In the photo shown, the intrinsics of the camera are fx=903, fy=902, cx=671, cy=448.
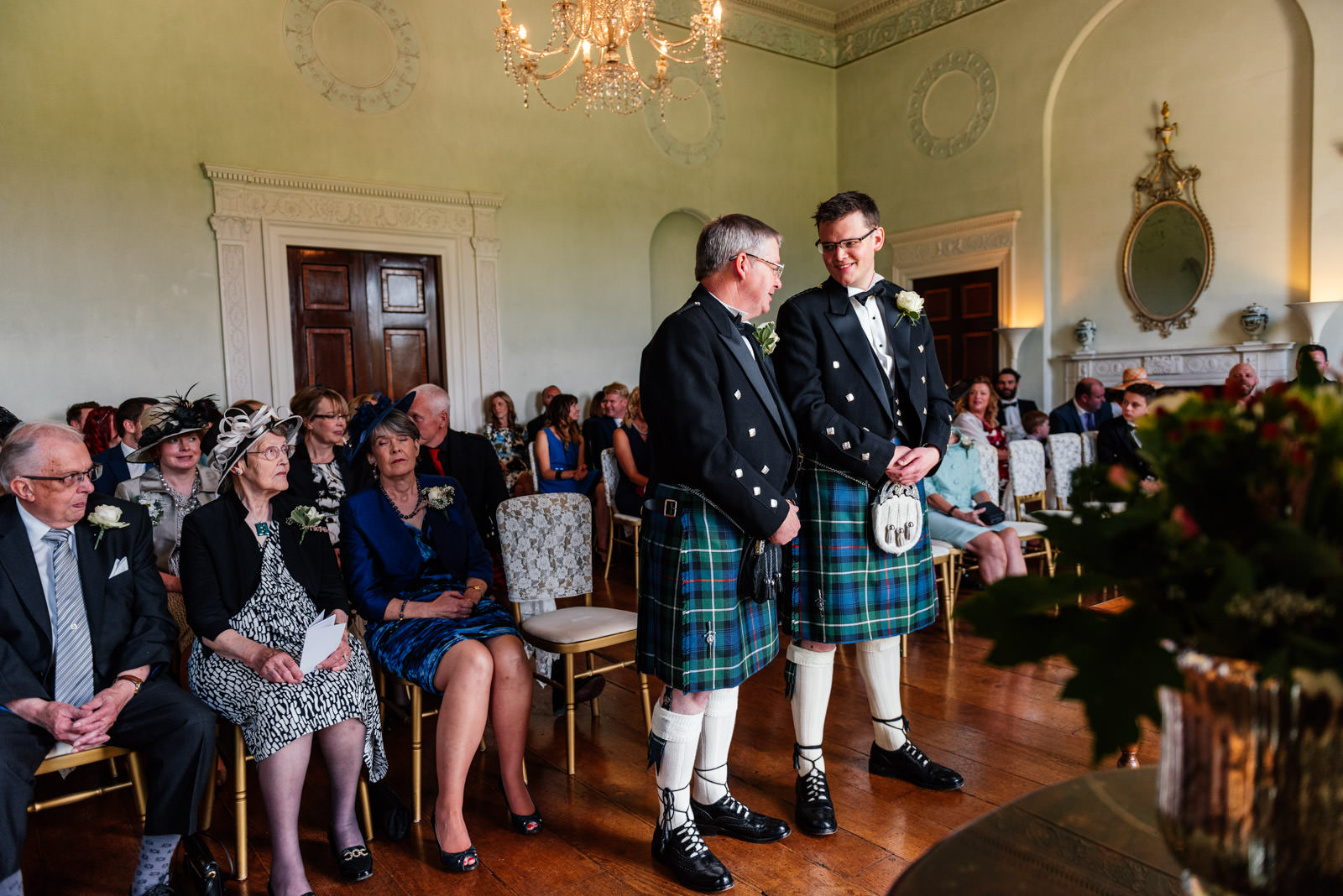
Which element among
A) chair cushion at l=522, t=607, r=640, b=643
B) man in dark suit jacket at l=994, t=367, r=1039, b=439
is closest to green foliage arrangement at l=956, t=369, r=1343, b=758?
chair cushion at l=522, t=607, r=640, b=643

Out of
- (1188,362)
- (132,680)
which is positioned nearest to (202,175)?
(132,680)

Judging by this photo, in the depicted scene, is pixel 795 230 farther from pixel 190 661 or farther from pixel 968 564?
pixel 190 661

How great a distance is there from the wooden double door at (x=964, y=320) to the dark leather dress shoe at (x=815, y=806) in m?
7.15

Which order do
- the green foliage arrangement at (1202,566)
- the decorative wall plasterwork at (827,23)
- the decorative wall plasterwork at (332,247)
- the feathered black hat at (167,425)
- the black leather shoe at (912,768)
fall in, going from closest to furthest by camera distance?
the green foliage arrangement at (1202,566), the black leather shoe at (912,768), the feathered black hat at (167,425), the decorative wall plasterwork at (332,247), the decorative wall plasterwork at (827,23)

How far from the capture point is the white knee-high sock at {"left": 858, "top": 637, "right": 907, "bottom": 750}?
2703mm

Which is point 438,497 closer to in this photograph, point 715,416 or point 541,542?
point 541,542

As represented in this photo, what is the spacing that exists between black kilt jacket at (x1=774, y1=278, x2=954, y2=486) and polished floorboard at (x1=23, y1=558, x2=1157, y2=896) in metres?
0.68

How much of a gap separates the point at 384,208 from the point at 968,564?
5.45 metres

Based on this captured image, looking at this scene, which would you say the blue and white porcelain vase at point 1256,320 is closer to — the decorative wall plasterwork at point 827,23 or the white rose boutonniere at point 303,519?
the decorative wall plasterwork at point 827,23

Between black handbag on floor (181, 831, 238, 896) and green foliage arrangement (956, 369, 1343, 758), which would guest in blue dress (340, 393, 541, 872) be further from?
green foliage arrangement (956, 369, 1343, 758)

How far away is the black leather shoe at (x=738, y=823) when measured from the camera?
2.47m

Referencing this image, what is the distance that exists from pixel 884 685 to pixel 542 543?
52.2 inches

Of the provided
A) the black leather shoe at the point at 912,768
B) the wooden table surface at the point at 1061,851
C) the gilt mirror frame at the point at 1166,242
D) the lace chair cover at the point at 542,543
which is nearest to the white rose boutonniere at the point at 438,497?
the lace chair cover at the point at 542,543

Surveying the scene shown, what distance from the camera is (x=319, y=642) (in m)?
2.51
